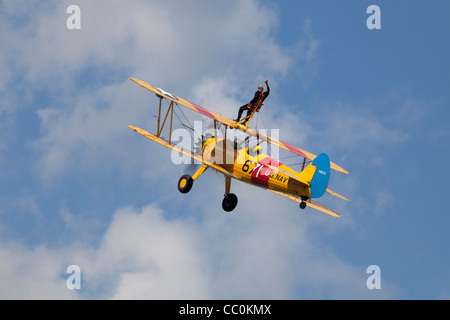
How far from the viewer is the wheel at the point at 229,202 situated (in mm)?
33500

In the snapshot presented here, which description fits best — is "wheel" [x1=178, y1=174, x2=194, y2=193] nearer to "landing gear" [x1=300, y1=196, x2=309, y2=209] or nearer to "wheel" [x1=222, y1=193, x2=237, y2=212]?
"wheel" [x1=222, y1=193, x2=237, y2=212]

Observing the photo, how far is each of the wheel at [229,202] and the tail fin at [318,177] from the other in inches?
142

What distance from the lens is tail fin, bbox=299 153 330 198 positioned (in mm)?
30703

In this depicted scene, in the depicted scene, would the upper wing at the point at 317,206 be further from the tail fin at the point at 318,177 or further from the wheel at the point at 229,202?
the wheel at the point at 229,202

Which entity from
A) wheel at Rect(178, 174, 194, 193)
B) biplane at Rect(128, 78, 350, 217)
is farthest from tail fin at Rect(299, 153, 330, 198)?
wheel at Rect(178, 174, 194, 193)

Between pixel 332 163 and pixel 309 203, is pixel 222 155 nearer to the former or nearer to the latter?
pixel 309 203

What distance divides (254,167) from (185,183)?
3125mm

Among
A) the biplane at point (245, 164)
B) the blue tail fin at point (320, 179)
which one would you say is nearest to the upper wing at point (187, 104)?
the biplane at point (245, 164)

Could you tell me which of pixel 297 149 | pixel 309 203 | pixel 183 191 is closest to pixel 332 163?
pixel 297 149

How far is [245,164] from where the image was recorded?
32.4m

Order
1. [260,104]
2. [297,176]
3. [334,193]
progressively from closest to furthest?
1. [297,176]
2. [260,104]
3. [334,193]

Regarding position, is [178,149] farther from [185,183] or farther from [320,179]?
[320,179]

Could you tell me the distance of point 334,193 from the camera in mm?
35531

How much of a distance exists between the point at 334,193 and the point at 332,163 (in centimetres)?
179
